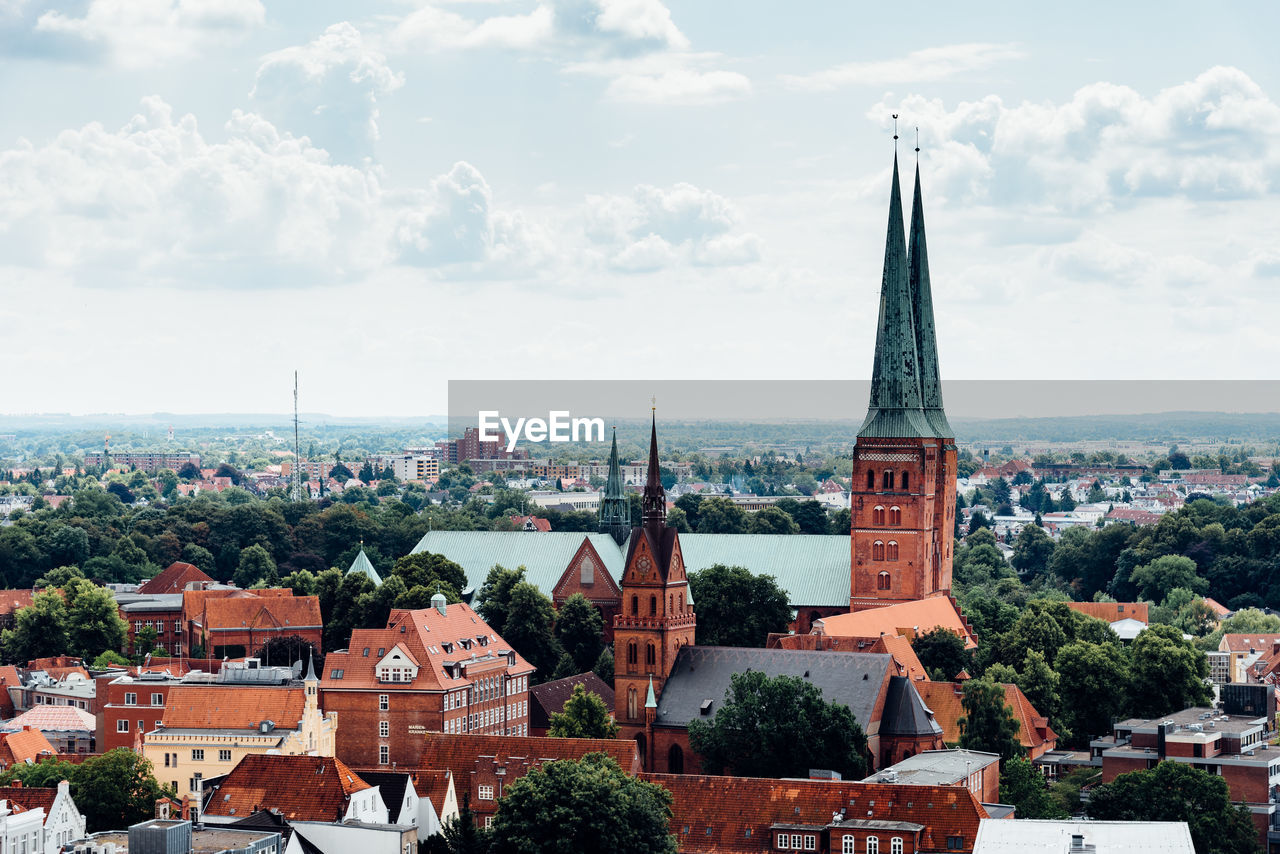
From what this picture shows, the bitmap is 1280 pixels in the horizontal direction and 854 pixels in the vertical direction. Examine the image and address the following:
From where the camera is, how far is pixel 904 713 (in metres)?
93.5

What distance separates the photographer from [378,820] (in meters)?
78.8

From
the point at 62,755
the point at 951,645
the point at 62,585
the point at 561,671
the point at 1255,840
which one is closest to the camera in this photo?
the point at 1255,840

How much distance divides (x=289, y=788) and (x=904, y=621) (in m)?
43.4

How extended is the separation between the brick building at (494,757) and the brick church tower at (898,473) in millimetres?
35599

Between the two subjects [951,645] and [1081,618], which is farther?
[1081,618]

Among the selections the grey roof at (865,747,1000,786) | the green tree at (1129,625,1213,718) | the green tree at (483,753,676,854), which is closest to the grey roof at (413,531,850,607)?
the green tree at (1129,625,1213,718)

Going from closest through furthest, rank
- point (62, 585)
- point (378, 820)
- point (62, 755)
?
point (378, 820) → point (62, 755) → point (62, 585)

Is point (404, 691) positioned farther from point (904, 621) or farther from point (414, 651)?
point (904, 621)

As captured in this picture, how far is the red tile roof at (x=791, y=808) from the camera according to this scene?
3012 inches

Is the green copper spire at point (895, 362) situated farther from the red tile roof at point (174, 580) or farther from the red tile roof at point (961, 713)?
the red tile roof at point (174, 580)

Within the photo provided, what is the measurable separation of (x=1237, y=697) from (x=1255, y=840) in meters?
17.7

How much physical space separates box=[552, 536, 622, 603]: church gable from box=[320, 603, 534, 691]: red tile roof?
74.4 ft

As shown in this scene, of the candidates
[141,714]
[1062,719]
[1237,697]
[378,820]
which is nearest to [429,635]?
[141,714]

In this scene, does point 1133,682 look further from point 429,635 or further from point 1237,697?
point 429,635
